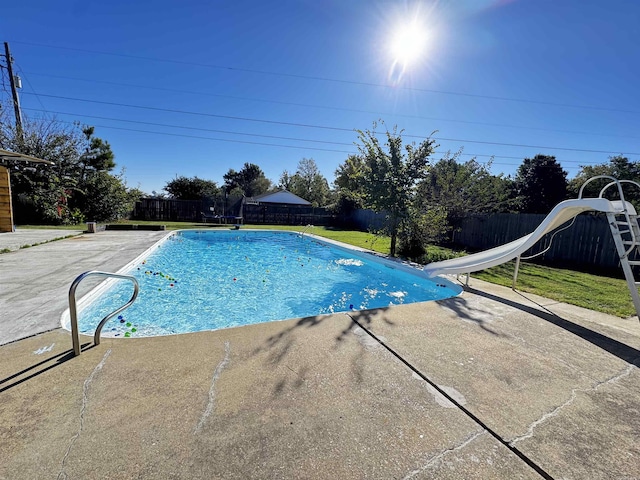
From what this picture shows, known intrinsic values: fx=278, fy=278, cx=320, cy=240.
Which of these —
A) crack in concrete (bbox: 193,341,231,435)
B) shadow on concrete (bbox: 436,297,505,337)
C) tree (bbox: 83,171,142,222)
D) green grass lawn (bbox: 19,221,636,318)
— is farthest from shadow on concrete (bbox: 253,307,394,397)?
tree (bbox: 83,171,142,222)

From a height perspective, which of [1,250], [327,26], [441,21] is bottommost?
[1,250]

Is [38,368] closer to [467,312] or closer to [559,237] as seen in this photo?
[467,312]

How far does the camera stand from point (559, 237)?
30.8ft

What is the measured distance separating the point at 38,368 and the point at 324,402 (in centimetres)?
249

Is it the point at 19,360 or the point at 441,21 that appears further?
the point at 441,21

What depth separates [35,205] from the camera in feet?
46.9

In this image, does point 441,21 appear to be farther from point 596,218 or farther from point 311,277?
point 311,277

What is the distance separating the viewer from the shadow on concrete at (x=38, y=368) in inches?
86.0

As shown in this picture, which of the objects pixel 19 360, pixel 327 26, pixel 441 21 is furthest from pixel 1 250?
pixel 441 21

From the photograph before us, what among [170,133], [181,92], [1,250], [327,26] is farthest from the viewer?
[170,133]

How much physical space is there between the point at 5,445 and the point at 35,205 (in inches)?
719

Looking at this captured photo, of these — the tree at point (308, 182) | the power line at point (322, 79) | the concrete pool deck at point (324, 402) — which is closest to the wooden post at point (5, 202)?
the power line at point (322, 79)

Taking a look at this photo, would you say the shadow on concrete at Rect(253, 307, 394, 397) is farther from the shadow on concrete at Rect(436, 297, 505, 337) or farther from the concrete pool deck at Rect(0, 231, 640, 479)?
the shadow on concrete at Rect(436, 297, 505, 337)

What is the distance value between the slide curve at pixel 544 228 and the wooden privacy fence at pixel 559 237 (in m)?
5.28
